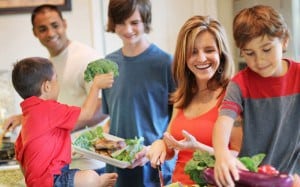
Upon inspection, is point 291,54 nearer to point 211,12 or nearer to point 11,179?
point 211,12

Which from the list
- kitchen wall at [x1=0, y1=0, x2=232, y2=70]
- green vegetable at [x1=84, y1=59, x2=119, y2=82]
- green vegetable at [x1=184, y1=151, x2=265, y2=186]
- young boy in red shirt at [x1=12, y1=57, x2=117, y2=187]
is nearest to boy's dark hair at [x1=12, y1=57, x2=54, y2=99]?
young boy in red shirt at [x1=12, y1=57, x2=117, y2=187]

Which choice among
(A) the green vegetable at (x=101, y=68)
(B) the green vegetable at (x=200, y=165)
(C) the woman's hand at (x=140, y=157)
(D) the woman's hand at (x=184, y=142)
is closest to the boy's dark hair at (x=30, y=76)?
(A) the green vegetable at (x=101, y=68)

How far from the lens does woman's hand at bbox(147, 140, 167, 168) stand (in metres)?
1.35

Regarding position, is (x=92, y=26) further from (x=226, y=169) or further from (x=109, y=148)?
(x=226, y=169)

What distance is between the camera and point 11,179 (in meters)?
2.09

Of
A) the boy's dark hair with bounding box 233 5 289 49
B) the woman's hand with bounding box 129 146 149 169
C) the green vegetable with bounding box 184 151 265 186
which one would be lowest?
the woman's hand with bounding box 129 146 149 169

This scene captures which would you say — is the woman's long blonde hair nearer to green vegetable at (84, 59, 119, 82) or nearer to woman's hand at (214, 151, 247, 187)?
green vegetable at (84, 59, 119, 82)

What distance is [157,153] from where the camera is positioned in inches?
53.4

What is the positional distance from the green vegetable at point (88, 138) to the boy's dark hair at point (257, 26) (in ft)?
2.37

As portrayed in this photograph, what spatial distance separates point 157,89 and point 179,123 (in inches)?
9.5

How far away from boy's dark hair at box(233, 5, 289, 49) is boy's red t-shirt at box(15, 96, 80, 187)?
0.71 m

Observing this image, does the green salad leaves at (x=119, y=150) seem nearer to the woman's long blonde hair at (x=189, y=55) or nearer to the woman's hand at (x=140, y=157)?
the woman's hand at (x=140, y=157)

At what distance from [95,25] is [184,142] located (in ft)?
5.41

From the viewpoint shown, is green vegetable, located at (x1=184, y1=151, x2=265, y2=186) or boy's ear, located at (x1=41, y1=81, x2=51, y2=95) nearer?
green vegetable, located at (x1=184, y1=151, x2=265, y2=186)
